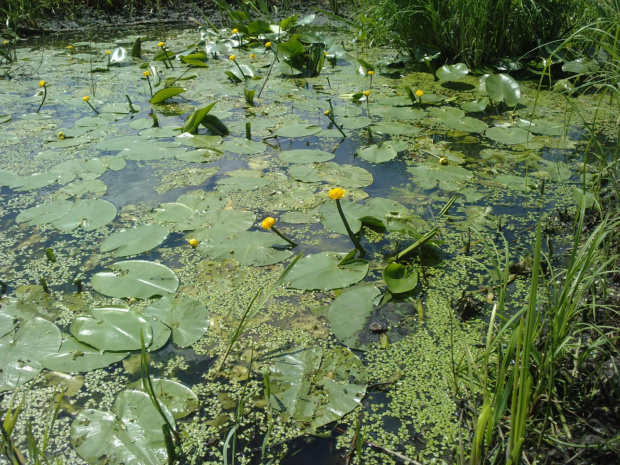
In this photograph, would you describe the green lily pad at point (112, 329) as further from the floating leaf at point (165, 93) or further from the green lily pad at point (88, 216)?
the floating leaf at point (165, 93)

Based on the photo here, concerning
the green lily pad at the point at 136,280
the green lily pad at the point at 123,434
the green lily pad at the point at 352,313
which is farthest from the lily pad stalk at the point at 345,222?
the green lily pad at the point at 123,434

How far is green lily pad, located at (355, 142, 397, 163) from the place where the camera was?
2434mm

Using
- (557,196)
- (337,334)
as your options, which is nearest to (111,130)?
(337,334)

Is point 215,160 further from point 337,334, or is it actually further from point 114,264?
point 337,334

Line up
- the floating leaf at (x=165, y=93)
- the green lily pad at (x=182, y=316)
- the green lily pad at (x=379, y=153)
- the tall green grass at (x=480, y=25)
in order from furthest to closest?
the tall green grass at (x=480, y=25) < the floating leaf at (x=165, y=93) < the green lily pad at (x=379, y=153) < the green lily pad at (x=182, y=316)

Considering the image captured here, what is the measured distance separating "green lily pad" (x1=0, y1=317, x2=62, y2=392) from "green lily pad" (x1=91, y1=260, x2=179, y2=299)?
0.21 meters

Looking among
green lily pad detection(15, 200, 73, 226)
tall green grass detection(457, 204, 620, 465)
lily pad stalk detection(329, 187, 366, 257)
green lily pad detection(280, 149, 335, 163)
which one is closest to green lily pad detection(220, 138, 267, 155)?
green lily pad detection(280, 149, 335, 163)

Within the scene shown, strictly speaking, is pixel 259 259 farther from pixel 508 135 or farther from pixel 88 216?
pixel 508 135

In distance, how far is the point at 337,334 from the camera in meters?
1.47

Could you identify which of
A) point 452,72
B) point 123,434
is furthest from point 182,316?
point 452,72

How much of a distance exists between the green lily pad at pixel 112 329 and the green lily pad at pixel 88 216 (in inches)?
22.0

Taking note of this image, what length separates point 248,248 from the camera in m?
1.83

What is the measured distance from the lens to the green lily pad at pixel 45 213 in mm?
2000

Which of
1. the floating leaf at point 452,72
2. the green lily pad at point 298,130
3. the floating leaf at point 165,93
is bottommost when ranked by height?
the green lily pad at point 298,130
